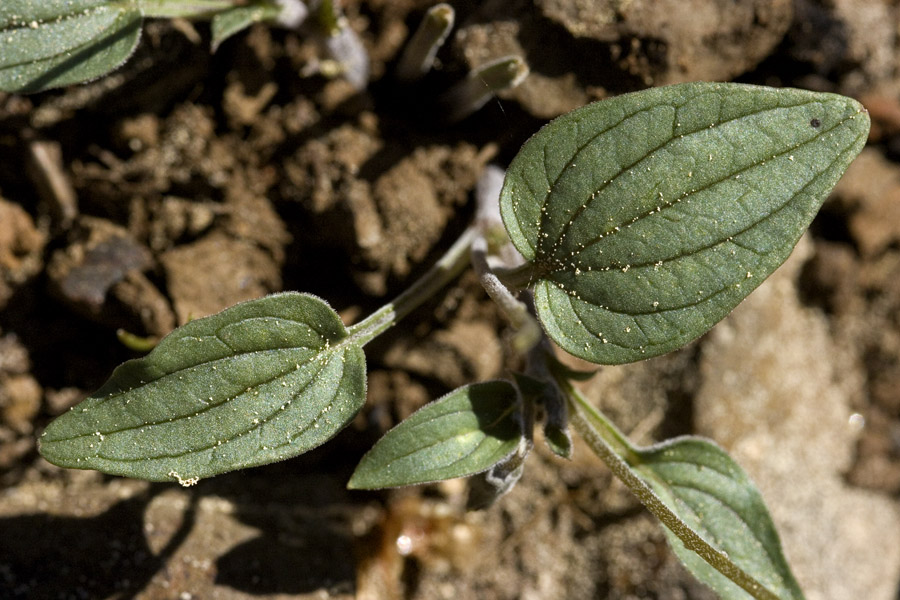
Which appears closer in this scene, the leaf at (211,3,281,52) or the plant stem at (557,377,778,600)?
the plant stem at (557,377,778,600)

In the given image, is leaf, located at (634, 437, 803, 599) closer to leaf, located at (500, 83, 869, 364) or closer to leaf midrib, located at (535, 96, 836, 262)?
leaf, located at (500, 83, 869, 364)

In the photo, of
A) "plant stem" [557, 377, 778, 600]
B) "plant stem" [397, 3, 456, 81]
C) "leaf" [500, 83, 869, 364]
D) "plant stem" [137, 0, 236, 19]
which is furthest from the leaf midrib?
"plant stem" [137, 0, 236, 19]

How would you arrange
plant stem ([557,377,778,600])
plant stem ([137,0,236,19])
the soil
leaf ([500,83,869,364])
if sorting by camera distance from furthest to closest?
1. the soil
2. plant stem ([137,0,236,19])
3. plant stem ([557,377,778,600])
4. leaf ([500,83,869,364])

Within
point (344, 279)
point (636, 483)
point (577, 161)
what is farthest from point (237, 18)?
point (636, 483)

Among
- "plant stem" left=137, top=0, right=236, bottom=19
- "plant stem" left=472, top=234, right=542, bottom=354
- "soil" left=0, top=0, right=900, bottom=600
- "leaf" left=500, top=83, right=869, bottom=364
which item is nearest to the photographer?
"leaf" left=500, top=83, right=869, bottom=364

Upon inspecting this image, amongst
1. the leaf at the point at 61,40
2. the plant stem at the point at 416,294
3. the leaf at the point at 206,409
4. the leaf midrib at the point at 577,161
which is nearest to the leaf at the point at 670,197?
the leaf midrib at the point at 577,161

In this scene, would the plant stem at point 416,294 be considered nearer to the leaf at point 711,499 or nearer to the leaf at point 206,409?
the leaf at point 206,409

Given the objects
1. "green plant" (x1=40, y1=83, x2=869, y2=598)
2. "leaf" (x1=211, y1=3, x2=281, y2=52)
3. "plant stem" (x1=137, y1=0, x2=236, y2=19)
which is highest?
"plant stem" (x1=137, y1=0, x2=236, y2=19)

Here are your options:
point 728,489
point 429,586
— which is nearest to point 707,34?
point 728,489
